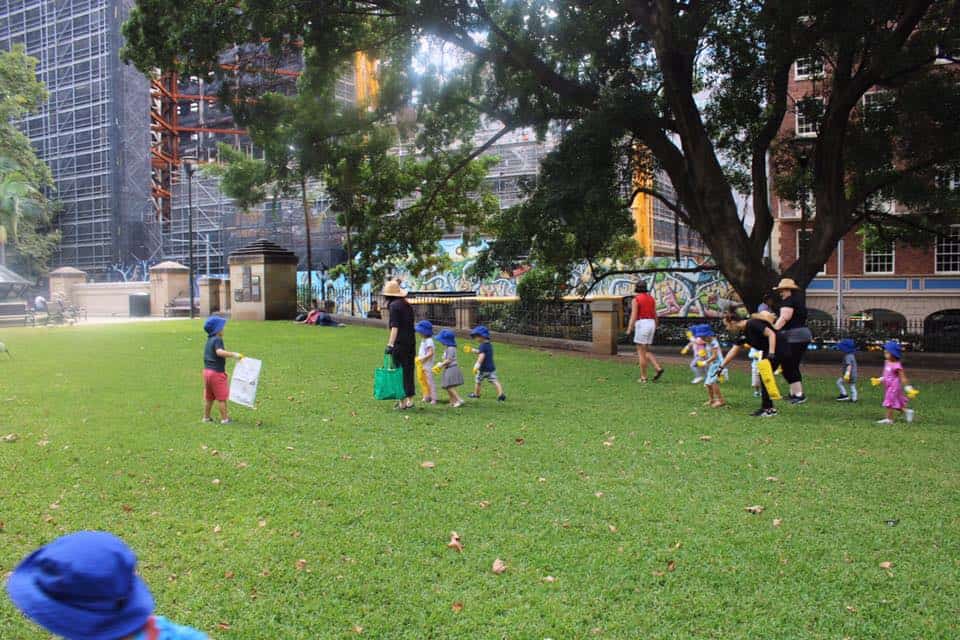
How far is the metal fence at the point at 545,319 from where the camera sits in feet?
68.9

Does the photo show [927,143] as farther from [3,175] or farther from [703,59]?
[3,175]

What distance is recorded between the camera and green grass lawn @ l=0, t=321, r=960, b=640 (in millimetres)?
4070

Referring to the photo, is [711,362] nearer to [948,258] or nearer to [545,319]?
[545,319]

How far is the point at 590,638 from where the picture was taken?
12.5 feet

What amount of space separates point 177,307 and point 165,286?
2.26m

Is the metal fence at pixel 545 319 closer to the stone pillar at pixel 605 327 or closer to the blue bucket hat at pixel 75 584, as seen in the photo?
the stone pillar at pixel 605 327

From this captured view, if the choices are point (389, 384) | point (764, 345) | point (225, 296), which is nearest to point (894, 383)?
point (764, 345)

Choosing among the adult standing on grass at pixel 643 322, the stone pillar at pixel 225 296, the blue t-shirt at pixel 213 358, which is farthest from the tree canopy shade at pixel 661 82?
the stone pillar at pixel 225 296

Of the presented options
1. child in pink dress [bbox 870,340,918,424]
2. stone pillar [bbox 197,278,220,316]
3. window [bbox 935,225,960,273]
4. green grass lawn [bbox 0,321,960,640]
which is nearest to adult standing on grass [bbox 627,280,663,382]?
green grass lawn [bbox 0,321,960,640]

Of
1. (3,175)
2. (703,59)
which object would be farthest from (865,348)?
(3,175)

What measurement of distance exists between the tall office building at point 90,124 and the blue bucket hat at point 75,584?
57.4 meters

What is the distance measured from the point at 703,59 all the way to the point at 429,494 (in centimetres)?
1805

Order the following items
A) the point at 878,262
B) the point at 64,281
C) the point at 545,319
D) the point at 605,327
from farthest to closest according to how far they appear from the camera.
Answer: the point at 64,281
the point at 878,262
the point at 545,319
the point at 605,327

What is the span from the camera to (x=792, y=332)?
1088 cm
